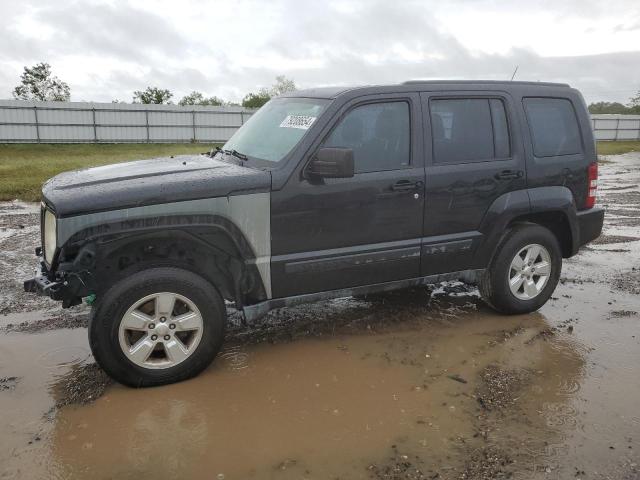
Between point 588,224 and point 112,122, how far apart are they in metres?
26.6

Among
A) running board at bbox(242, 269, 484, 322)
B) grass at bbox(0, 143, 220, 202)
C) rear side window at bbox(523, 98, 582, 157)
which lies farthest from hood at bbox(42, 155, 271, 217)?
grass at bbox(0, 143, 220, 202)

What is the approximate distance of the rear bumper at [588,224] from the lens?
17.0 feet

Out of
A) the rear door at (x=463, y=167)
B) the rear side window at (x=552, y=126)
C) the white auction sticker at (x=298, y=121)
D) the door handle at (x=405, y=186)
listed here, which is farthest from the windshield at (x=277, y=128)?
the rear side window at (x=552, y=126)

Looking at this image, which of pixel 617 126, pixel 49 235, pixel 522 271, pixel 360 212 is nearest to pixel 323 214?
pixel 360 212

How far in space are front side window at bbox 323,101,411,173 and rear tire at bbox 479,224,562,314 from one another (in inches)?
51.5

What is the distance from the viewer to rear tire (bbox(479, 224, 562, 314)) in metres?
4.91

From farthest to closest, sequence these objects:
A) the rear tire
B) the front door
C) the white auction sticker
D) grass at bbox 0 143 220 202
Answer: grass at bbox 0 143 220 202 < the rear tire < the white auction sticker < the front door

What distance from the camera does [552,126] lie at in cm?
506

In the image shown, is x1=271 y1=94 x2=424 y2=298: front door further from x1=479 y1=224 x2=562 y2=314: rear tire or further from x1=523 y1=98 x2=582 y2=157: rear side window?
x1=523 y1=98 x2=582 y2=157: rear side window

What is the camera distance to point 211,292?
149 inches

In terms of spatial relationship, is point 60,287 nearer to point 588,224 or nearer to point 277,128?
point 277,128

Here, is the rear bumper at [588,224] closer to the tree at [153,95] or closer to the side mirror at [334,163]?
the side mirror at [334,163]

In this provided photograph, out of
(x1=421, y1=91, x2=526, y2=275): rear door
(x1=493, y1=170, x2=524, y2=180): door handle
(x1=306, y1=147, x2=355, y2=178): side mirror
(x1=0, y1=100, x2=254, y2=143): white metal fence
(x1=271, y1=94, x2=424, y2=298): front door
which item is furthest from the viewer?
(x1=0, y1=100, x2=254, y2=143): white metal fence

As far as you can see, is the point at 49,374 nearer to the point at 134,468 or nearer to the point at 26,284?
the point at 26,284
